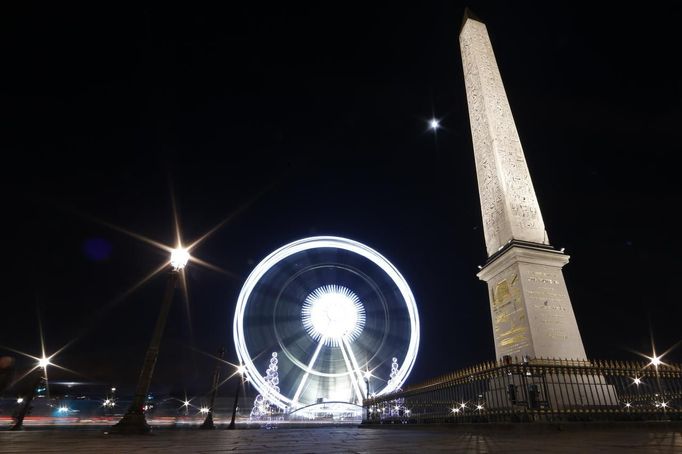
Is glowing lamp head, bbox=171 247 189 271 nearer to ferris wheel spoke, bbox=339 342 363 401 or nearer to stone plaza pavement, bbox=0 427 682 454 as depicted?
stone plaza pavement, bbox=0 427 682 454

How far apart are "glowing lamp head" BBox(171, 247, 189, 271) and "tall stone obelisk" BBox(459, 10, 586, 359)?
911 centimetres

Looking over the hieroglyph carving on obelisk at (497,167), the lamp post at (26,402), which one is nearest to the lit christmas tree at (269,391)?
the lamp post at (26,402)

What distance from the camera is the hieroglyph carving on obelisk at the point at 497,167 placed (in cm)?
1206

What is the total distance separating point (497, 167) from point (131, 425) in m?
12.7

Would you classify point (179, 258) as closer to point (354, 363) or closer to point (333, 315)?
point (333, 315)

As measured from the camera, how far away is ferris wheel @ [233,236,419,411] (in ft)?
79.4

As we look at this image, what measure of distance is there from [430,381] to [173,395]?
47683mm

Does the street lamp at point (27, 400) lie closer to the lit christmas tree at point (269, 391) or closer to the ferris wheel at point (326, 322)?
the ferris wheel at point (326, 322)

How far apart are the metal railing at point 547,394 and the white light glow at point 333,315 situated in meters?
16.5

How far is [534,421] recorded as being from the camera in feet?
20.6

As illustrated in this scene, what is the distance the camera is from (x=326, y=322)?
26125 millimetres

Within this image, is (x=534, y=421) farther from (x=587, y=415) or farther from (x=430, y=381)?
(x=430, y=381)

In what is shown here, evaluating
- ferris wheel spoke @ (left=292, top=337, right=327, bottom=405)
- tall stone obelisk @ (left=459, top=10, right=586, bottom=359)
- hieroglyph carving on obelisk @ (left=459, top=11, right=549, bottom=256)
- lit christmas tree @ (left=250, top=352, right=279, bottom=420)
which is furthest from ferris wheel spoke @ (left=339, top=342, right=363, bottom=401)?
hieroglyph carving on obelisk @ (left=459, top=11, right=549, bottom=256)

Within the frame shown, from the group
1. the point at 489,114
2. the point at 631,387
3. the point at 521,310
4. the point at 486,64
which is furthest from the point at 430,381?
the point at 486,64
